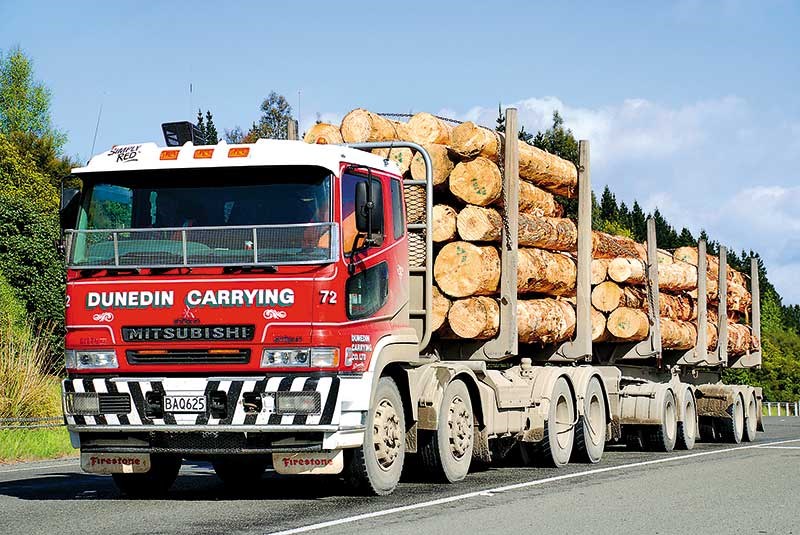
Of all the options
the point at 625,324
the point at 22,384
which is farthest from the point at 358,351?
the point at 22,384

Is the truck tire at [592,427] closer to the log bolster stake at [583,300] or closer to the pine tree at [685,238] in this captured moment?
the log bolster stake at [583,300]

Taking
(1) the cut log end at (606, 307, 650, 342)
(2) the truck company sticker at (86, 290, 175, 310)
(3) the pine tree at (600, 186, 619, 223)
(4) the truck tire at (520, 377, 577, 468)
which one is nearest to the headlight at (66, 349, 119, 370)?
(2) the truck company sticker at (86, 290, 175, 310)

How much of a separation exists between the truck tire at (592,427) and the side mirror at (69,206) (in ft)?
25.0

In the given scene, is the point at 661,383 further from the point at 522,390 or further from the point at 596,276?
the point at 522,390

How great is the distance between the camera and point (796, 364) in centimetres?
10300

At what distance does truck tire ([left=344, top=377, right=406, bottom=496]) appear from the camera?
11211 millimetres

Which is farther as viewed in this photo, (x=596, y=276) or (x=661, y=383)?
(x=661, y=383)

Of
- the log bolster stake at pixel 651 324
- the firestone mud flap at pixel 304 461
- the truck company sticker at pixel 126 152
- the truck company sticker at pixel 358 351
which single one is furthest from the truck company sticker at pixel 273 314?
the log bolster stake at pixel 651 324

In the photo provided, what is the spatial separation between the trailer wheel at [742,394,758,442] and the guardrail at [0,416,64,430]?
12413 mm

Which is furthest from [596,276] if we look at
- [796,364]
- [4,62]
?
[796,364]

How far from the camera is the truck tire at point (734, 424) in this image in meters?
23.3

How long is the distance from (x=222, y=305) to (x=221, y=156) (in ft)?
4.44

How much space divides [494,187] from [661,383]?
7.46 metres

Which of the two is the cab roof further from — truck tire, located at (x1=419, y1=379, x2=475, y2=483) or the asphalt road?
the asphalt road
